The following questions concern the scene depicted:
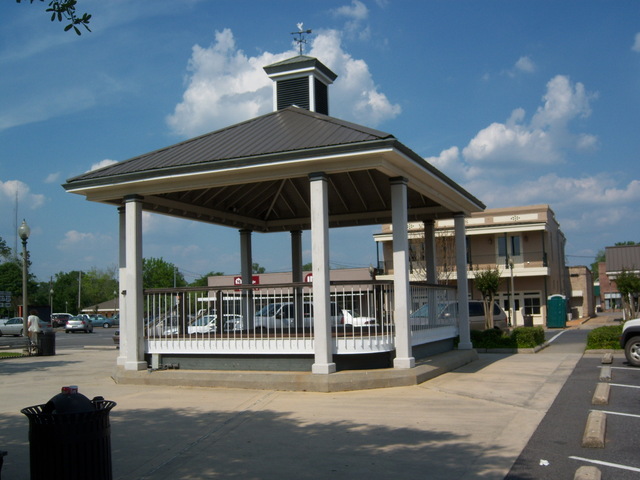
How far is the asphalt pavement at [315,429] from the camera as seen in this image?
6680mm

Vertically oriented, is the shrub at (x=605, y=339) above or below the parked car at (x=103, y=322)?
above

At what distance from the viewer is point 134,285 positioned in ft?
43.0

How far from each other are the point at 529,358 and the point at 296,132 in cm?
948

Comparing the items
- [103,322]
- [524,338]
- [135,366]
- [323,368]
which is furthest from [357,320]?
[103,322]

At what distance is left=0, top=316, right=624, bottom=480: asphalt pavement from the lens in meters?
6.68

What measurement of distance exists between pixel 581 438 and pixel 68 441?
19.1 ft

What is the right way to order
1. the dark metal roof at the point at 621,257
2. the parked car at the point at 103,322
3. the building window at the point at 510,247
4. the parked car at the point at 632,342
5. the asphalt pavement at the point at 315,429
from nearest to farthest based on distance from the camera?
the asphalt pavement at the point at 315,429 → the parked car at the point at 632,342 → the dark metal roof at the point at 621,257 → the building window at the point at 510,247 → the parked car at the point at 103,322

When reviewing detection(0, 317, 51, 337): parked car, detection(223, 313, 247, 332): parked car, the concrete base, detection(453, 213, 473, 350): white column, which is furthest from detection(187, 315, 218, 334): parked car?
detection(0, 317, 51, 337): parked car

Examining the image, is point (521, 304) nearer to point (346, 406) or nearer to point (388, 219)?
point (388, 219)

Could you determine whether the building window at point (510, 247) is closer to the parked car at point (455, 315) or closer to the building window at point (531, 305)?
the building window at point (531, 305)

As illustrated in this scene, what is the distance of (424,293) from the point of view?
14.4 meters

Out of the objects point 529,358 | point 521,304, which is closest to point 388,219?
point 529,358

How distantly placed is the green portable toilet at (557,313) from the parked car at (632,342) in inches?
1008

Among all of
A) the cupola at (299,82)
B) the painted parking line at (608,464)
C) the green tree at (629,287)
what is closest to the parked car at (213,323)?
the cupola at (299,82)
